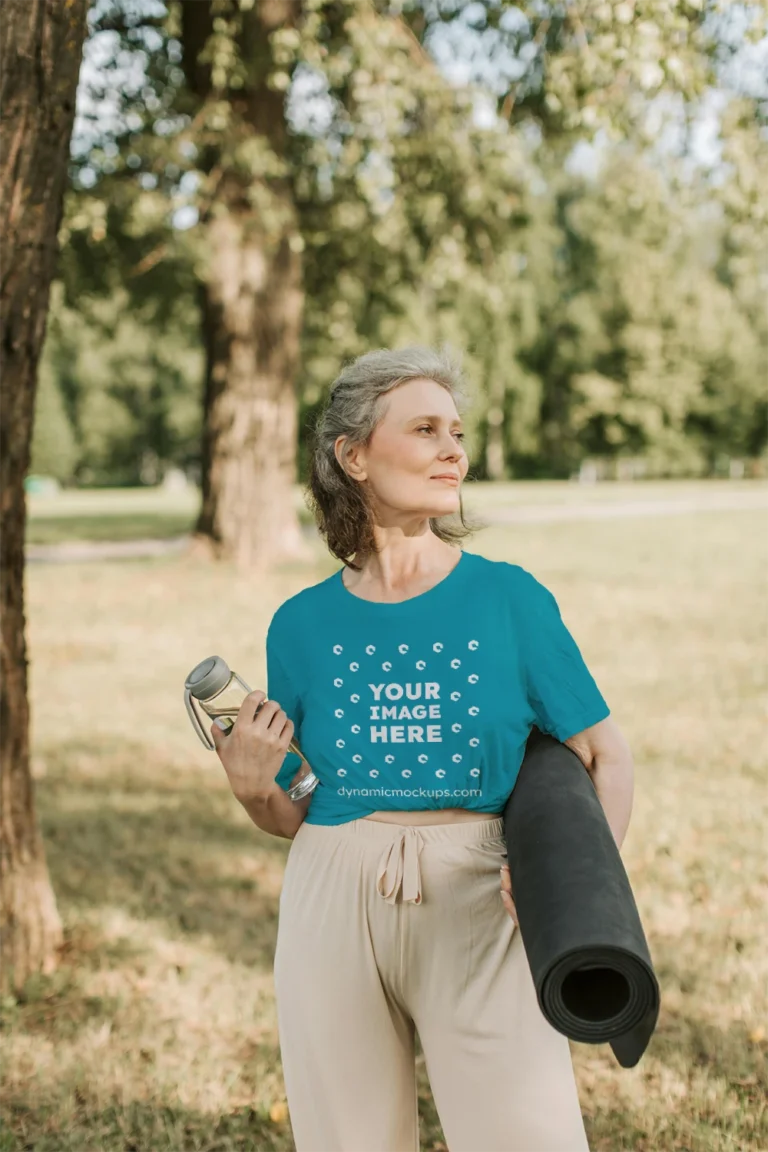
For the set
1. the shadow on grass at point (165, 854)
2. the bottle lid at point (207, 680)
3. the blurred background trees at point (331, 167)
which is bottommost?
the shadow on grass at point (165, 854)

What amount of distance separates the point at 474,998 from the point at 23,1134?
6.40ft

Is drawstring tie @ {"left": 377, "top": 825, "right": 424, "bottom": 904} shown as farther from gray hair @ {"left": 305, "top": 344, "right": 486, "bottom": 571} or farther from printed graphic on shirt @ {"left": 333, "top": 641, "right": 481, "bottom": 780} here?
gray hair @ {"left": 305, "top": 344, "right": 486, "bottom": 571}

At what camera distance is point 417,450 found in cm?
219

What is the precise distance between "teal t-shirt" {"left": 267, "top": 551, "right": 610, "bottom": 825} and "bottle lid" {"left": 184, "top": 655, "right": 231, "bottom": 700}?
0.18m

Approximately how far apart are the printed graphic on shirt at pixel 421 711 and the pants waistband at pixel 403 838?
0.34 ft

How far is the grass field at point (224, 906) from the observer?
3404mm

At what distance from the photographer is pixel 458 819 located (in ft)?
6.93

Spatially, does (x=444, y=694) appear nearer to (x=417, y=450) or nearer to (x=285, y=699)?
(x=285, y=699)

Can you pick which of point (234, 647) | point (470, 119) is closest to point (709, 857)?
point (234, 647)

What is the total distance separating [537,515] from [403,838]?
24.8 meters

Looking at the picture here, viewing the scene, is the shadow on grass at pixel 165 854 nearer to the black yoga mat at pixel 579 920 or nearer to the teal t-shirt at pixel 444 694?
the teal t-shirt at pixel 444 694

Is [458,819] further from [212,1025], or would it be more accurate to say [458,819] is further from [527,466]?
[527,466]

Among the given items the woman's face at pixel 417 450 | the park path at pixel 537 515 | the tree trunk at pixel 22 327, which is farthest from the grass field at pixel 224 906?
the park path at pixel 537 515

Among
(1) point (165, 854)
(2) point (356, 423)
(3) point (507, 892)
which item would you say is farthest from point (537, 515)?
(3) point (507, 892)
